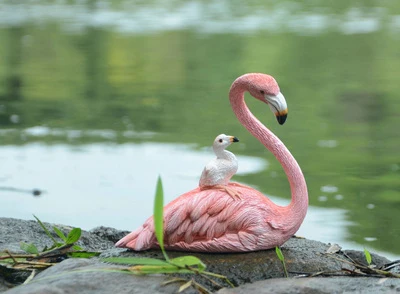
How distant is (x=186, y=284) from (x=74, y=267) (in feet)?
0.73

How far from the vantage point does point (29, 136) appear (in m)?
4.30

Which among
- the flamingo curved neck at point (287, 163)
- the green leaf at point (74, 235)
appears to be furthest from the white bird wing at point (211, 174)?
the green leaf at point (74, 235)

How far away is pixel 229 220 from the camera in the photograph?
1.79m

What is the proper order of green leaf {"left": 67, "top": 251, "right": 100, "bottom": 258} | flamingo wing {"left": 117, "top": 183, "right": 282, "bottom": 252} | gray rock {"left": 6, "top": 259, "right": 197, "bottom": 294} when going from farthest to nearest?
green leaf {"left": 67, "top": 251, "right": 100, "bottom": 258} < flamingo wing {"left": 117, "top": 183, "right": 282, "bottom": 252} < gray rock {"left": 6, "top": 259, "right": 197, "bottom": 294}

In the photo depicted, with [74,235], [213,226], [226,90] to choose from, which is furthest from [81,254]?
[226,90]

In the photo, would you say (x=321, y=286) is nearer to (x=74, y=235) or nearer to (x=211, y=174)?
(x=211, y=174)

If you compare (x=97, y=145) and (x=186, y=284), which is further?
(x=97, y=145)

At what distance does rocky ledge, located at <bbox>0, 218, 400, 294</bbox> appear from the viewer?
1485 millimetres

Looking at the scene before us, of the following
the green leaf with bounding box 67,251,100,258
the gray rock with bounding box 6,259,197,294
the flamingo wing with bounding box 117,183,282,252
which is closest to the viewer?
the gray rock with bounding box 6,259,197,294

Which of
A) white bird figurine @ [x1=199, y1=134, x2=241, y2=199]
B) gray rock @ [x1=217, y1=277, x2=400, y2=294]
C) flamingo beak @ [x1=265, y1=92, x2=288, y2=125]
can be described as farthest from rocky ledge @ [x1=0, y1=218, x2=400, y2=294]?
flamingo beak @ [x1=265, y1=92, x2=288, y2=125]

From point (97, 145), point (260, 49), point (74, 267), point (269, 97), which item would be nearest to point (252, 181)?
point (97, 145)

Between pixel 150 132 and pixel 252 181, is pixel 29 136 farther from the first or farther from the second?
pixel 252 181

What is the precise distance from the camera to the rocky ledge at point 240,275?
149 cm

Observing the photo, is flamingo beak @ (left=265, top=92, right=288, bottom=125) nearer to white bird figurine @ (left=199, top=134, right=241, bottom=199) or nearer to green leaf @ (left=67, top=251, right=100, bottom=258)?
white bird figurine @ (left=199, top=134, right=241, bottom=199)
